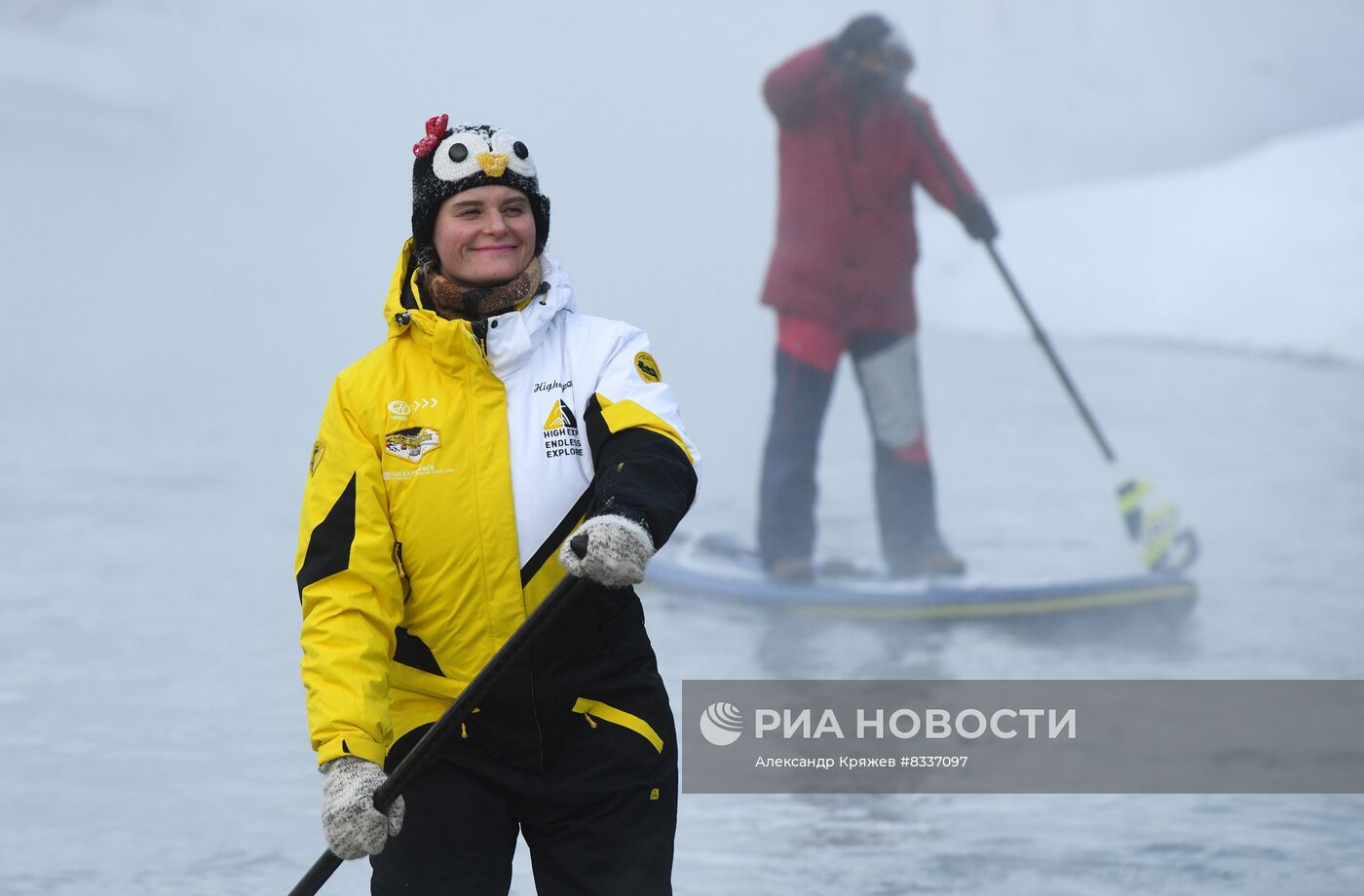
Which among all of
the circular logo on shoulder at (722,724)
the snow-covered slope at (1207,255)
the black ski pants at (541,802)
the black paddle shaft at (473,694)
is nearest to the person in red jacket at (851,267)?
the snow-covered slope at (1207,255)

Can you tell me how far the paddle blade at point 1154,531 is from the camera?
424cm

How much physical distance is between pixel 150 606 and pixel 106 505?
67cm

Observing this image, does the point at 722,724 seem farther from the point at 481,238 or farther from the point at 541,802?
the point at 481,238

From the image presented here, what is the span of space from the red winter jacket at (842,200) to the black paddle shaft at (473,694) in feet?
9.77

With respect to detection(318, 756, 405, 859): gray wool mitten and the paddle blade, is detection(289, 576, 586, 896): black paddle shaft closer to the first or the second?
detection(318, 756, 405, 859): gray wool mitten

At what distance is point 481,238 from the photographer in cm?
151

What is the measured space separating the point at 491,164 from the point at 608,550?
1.31 ft

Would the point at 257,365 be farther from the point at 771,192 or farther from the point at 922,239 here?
the point at 922,239

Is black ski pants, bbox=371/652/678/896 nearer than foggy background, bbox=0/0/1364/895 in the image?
Yes

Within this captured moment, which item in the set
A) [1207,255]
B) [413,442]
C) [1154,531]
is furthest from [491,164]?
[1207,255]

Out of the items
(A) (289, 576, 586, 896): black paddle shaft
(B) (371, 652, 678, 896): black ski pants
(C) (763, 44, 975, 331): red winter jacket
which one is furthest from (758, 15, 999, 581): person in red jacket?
(A) (289, 576, 586, 896): black paddle shaft

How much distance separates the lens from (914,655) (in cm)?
367

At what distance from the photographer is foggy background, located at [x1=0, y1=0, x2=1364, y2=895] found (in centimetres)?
438

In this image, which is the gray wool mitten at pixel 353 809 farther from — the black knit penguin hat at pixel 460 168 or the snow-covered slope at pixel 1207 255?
the snow-covered slope at pixel 1207 255
